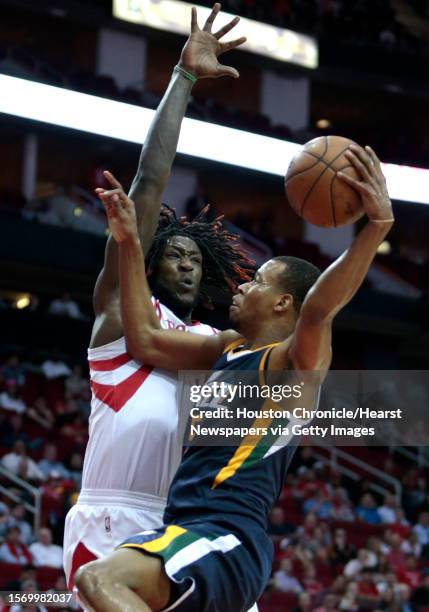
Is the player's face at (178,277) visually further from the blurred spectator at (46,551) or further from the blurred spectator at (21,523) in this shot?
the blurred spectator at (21,523)

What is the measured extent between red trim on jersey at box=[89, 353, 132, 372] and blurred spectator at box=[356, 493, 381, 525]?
10833 mm

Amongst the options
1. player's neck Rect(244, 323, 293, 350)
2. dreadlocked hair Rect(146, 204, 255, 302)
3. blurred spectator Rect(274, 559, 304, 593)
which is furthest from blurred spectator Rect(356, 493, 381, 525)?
player's neck Rect(244, 323, 293, 350)

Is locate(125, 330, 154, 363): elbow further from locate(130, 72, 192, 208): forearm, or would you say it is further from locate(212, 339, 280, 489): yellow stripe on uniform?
locate(212, 339, 280, 489): yellow stripe on uniform

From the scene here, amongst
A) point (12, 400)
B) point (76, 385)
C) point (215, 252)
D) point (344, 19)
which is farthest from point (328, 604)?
point (344, 19)

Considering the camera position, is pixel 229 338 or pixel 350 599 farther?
pixel 350 599

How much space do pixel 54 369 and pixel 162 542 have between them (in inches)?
521

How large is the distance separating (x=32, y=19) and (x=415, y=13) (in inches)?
357

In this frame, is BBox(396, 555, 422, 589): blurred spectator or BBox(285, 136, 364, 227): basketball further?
BBox(396, 555, 422, 589): blurred spectator

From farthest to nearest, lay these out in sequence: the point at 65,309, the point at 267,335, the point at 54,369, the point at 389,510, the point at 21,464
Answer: the point at 65,309 → the point at 54,369 → the point at 389,510 → the point at 21,464 → the point at 267,335

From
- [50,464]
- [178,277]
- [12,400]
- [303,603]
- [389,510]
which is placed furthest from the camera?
[389,510]

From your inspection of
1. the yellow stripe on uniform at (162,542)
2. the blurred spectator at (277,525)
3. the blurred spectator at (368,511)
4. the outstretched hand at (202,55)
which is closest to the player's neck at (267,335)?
the yellow stripe on uniform at (162,542)

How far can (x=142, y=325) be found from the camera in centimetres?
474

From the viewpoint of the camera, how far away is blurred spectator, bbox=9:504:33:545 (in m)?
11.5

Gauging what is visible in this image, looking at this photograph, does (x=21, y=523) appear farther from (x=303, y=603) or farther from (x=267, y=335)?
(x=267, y=335)
